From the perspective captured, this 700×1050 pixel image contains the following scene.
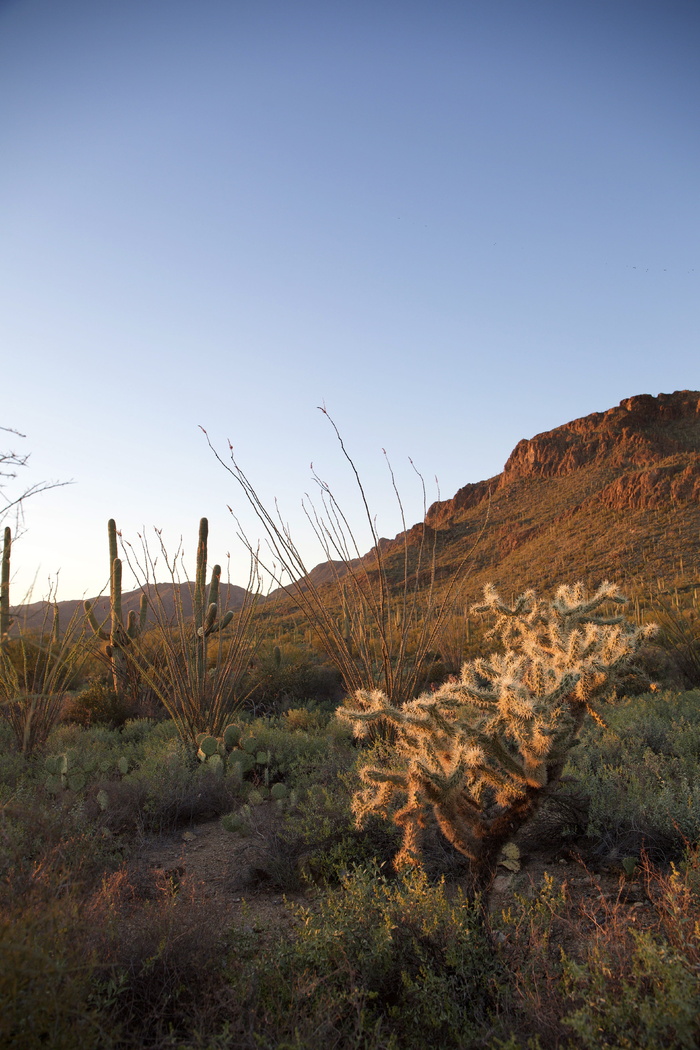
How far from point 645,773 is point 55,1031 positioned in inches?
149

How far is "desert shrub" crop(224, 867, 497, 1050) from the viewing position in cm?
218

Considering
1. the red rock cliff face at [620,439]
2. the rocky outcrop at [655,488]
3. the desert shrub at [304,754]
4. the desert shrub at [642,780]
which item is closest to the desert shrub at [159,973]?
the desert shrub at [642,780]

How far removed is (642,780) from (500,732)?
161 centimetres

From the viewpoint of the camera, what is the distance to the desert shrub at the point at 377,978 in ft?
7.16

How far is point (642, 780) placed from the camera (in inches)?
163

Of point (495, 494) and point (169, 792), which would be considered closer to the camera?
point (169, 792)

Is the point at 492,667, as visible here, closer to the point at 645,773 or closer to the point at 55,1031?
the point at 645,773

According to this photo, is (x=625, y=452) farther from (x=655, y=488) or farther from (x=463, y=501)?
(x=463, y=501)

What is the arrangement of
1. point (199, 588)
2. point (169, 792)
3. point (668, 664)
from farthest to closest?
point (668, 664)
point (199, 588)
point (169, 792)

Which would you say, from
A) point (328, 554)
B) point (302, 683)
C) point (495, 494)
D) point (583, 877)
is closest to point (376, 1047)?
point (583, 877)

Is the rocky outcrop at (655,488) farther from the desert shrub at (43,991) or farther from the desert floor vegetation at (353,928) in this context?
the desert shrub at (43,991)

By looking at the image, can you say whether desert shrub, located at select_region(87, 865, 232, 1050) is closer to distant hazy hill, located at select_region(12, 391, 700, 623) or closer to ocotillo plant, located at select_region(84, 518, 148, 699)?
ocotillo plant, located at select_region(84, 518, 148, 699)

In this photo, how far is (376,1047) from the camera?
2.06 m

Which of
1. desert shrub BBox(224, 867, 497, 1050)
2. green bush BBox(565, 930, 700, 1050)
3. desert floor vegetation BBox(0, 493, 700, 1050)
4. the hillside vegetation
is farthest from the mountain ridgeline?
green bush BBox(565, 930, 700, 1050)
